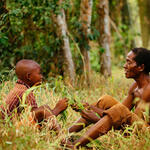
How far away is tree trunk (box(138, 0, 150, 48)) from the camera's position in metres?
15.1

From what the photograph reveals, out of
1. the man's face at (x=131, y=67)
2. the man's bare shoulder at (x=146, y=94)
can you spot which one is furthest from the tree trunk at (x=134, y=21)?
the man's bare shoulder at (x=146, y=94)

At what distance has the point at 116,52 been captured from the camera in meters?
13.8

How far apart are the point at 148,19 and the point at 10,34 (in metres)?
9.47

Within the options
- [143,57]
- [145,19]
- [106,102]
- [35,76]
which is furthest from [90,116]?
[145,19]

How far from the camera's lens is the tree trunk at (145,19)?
1507 cm

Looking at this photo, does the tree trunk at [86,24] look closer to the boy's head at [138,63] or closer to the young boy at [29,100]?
the boy's head at [138,63]

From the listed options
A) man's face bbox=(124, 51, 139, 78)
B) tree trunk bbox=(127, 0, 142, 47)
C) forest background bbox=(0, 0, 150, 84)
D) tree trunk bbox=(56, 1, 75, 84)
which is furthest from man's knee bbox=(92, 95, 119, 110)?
tree trunk bbox=(127, 0, 142, 47)

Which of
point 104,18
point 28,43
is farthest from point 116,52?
point 28,43

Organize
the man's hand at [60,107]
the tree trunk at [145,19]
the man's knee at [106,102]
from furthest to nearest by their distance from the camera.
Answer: the tree trunk at [145,19]
the man's knee at [106,102]
the man's hand at [60,107]

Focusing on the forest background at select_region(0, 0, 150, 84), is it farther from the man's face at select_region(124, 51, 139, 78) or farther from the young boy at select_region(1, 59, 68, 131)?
the young boy at select_region(1, 59, 68, 131)

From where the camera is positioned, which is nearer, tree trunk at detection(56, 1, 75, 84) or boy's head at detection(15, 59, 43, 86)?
boy's head at detection(15, 59, 43, 86)

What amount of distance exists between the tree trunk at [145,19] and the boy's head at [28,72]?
38.4 feet

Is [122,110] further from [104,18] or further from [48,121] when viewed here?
[104,18]

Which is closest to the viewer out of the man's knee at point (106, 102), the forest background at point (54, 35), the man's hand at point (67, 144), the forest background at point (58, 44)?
the man's hand at point (67, 144)
